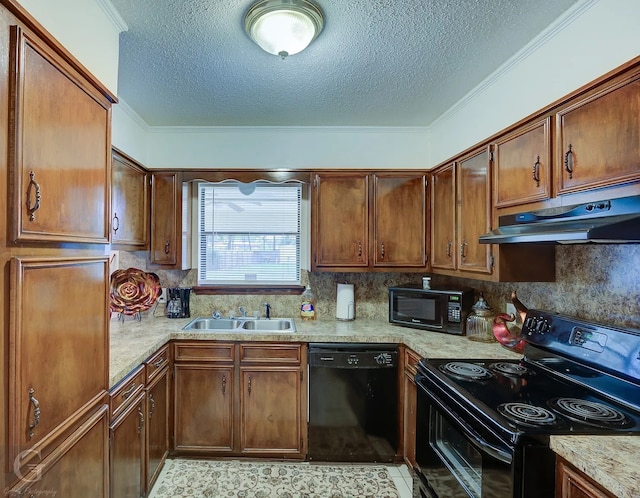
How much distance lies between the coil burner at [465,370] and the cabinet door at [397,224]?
1083 mm

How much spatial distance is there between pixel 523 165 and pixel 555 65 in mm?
504

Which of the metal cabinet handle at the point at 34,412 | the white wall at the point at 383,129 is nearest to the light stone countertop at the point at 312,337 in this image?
the metal cabinet handle at the point at 34,412

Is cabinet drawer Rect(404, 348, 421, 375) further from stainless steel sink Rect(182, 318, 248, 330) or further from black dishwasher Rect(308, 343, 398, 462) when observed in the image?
stainless steel sink Rect(182, 318, 248, 330)

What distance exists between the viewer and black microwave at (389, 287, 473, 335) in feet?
8.00

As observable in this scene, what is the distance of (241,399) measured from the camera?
245 centimetres

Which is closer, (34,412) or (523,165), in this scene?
(34,412)

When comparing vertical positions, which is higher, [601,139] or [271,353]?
[601,139]

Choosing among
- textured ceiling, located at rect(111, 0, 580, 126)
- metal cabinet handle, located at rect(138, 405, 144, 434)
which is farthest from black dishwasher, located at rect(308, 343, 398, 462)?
textured ceiling, located at rect(111, 0, 580, 126)

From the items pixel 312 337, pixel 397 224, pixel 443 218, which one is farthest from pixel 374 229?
pixel 312 337

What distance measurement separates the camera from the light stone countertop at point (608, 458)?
89 cm

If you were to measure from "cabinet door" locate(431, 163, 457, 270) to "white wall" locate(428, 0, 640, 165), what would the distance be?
26 cm

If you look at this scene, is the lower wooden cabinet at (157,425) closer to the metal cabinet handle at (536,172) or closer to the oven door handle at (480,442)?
the oven door handle at (480,442)

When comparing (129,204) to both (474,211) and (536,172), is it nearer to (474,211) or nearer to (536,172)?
(474,211)

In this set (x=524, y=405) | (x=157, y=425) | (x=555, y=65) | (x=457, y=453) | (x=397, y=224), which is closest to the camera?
(x=524, y=405)
